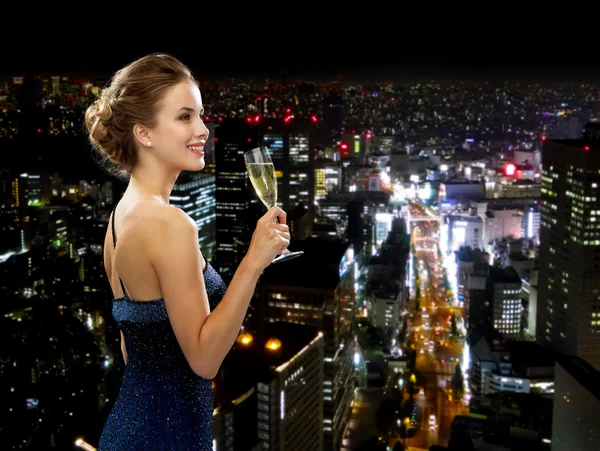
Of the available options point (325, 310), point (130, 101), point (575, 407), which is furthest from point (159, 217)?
point (325, 310)

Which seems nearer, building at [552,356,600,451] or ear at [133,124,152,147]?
ear at [133,124,152,147]

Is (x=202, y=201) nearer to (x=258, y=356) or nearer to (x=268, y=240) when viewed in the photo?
(x=258, y=356)

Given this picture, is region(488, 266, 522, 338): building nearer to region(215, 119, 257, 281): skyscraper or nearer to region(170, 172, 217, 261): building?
region(215, 119, 257, 281): skyscraper

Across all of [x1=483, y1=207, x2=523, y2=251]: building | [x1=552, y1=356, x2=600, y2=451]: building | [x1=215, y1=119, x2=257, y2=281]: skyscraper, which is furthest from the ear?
[x1=483, y1=207, x2=523, y2=251]: building

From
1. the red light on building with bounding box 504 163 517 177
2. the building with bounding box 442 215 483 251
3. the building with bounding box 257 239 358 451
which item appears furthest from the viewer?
the red light on building with bounding box 504 163 517 177

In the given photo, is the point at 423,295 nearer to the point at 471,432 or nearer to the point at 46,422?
the point at 471,432

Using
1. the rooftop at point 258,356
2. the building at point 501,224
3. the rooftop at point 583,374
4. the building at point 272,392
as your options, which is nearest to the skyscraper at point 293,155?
the building at point 501,224
